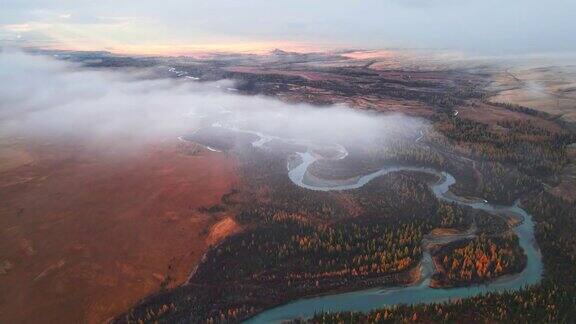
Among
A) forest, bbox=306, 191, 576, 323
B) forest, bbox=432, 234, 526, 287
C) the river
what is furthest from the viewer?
forest, bbox=432, 234, 526, 287

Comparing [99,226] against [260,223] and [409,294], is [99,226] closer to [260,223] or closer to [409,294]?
[260,223]

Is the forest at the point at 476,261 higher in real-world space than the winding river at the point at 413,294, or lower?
higher

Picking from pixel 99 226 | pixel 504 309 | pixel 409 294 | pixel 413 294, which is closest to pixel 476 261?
pixel 504 309

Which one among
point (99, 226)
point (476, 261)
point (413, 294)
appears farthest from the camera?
point (99, 226)

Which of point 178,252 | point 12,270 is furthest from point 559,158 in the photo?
point 12,270

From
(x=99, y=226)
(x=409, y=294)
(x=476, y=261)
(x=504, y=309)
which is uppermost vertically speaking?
(x=99, y=226)

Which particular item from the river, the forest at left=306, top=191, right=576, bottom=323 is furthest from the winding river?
the forest at left=306, top=191, right=576, bottom=323

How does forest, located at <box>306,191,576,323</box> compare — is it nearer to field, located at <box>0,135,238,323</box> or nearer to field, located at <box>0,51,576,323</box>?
field, located at <box>0,51,576,323</box>

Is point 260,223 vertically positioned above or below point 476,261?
above

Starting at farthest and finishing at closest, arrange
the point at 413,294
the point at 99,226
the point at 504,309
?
1. the point at 99,226
2. the point at 413,294
3. the point at 504,309

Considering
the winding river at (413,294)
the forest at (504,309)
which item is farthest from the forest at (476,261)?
the forest at (504,309)

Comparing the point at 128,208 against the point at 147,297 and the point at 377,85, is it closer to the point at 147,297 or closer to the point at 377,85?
the point at 147,297

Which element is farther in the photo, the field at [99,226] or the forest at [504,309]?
the field at [99,226]

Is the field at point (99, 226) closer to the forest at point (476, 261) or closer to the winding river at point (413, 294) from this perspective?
the winding river at point (413, 294)
